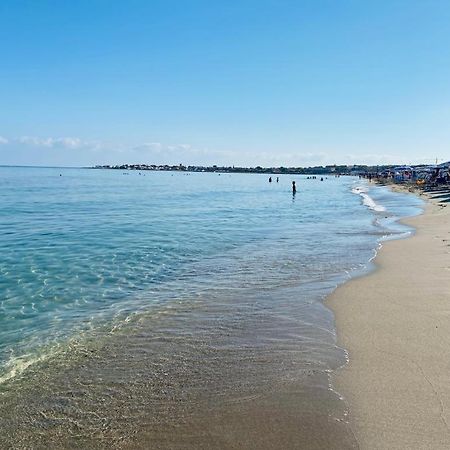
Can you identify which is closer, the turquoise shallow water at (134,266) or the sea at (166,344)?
the sea at (166,344)

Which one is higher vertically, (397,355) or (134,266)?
(397,355)

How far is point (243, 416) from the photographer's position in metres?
5.17

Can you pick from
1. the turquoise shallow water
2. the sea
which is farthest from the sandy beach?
the turquoise shallow water

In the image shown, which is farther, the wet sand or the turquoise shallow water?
the turquoise shallow water

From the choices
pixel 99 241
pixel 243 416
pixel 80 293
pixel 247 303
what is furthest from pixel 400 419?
pixel 99 241

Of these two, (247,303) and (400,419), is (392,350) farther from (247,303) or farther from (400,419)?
(247,303)

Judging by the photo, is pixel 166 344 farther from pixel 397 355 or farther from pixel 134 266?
pixel 134 266

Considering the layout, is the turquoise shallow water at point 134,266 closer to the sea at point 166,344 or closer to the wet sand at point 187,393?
the sea at point 166,344

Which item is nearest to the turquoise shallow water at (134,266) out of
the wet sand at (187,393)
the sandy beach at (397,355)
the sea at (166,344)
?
the sea at (166,344)

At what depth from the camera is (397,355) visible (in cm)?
670

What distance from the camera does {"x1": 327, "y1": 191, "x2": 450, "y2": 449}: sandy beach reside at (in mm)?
4770

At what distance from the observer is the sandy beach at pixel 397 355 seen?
4770 mm

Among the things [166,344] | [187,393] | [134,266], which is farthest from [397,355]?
[134,266]

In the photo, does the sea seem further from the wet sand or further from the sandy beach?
the sandy beach
